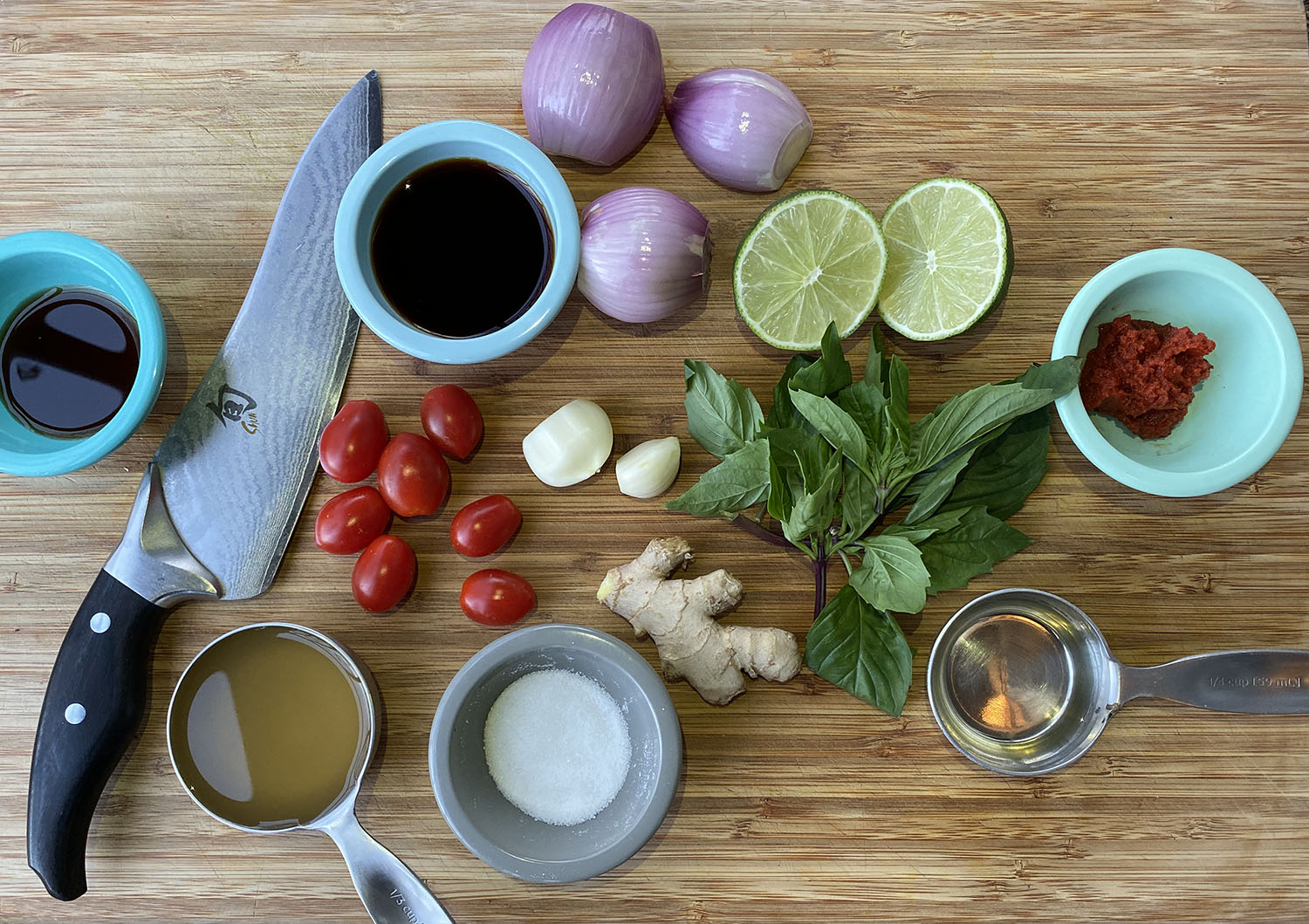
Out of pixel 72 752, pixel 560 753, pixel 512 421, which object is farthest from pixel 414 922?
pixel 512 421

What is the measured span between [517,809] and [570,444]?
0.48 m

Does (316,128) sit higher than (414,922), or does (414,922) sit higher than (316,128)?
(316,128)

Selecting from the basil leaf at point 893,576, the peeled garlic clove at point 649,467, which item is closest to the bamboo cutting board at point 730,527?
the peeled garlic clove at point 649,467

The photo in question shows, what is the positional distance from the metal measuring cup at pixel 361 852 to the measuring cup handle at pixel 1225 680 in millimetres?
976

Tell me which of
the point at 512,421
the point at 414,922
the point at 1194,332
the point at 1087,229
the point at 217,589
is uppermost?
the point at 1087,229

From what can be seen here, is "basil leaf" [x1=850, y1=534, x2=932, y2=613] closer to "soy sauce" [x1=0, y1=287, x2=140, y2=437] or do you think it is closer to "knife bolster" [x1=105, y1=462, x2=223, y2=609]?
"knife bolster" [x1=105, y1=462, x2=223, y2=609]

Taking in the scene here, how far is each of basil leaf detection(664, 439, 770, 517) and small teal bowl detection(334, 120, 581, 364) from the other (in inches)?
11.3

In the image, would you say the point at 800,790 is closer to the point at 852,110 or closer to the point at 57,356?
the point at 852,110

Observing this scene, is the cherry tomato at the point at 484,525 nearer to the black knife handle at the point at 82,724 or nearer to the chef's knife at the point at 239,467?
the chef's knife at the point at 239,467

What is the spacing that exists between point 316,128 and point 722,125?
0.60 meters

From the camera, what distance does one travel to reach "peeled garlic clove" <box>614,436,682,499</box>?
1.15 m

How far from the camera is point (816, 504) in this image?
40.7 inches

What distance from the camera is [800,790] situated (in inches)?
46.6

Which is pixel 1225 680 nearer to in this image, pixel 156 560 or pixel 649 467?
pixel 649 467
